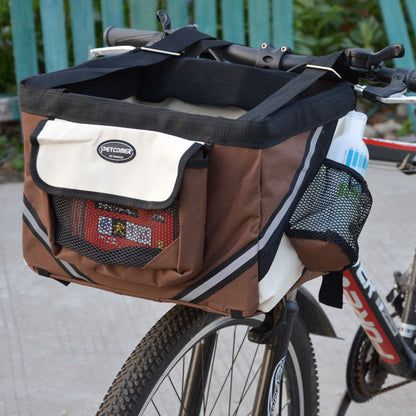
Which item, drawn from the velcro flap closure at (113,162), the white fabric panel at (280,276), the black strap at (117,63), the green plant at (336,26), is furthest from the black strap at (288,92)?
the green plant at (336,26)

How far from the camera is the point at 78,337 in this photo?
9.57 feet

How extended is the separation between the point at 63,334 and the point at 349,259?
1.82 m

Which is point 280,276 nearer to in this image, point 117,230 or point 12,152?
point 117,230

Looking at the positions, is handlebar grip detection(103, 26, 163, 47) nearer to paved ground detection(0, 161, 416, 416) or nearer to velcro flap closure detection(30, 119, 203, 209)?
velcro flap closure detection(30, 119, 203, 209)

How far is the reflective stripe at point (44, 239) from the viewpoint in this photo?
137 cm

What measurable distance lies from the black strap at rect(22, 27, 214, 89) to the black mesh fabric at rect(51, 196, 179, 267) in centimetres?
24

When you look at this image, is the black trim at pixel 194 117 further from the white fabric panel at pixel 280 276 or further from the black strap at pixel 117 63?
the white fabric panel at pixel 280 276

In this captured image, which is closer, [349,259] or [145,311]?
[349,259]

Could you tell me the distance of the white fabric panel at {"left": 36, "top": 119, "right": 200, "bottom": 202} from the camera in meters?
1.19

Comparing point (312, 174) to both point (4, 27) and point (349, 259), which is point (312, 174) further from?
point (4, 27)

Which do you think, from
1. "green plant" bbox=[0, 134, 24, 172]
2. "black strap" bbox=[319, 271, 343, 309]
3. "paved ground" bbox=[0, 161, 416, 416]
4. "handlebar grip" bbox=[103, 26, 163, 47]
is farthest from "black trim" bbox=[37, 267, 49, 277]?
"green plant" bbox=[0, 134, 24, 172]

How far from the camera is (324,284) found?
153cm

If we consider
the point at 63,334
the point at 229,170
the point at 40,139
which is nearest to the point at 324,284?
the point at 229,170

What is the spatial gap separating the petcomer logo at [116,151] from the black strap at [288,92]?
193 millimetres
